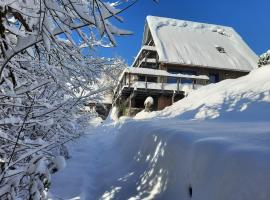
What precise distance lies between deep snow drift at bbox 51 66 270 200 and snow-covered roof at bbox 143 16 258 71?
1690cm

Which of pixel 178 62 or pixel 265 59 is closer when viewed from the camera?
pixel 265 59

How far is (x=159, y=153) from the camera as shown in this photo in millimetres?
5977

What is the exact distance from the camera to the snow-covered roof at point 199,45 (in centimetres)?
2808

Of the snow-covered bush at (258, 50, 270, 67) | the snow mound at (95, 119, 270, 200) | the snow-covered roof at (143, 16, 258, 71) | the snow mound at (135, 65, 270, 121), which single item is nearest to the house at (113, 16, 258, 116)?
the snow-covered roof at (143, 16, 258, 71)

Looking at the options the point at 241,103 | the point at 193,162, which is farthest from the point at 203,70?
the point at 193,162

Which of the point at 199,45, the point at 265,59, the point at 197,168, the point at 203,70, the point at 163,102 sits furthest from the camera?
the point at 199,45

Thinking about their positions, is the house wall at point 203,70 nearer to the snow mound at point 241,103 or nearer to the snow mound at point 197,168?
the snow mound at point 241,103

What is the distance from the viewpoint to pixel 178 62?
26859mm

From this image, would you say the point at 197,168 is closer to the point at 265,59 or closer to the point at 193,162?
the point at 193,162

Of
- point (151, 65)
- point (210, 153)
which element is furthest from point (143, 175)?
point (151, 65)

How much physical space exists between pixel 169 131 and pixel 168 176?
962 mm

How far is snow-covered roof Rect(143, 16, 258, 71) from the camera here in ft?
92.1

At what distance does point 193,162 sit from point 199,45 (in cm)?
2765

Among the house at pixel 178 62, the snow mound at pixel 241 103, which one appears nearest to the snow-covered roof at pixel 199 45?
the house at pixel 178 62
